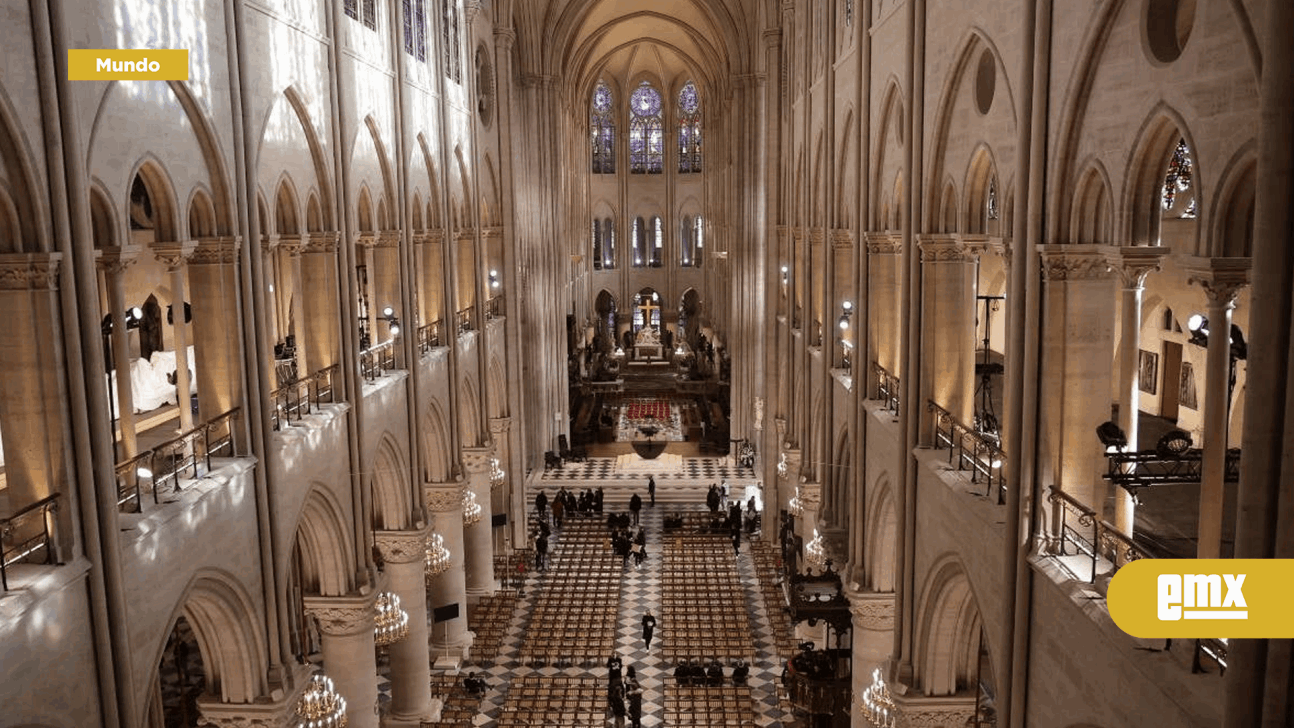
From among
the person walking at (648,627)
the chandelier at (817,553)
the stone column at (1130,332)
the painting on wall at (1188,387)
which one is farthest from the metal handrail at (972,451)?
the person walking at (648,627)

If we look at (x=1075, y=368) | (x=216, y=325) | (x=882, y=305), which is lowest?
(x=1075, y=368)

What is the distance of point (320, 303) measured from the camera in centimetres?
1661

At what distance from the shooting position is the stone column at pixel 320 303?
1647 centimetres

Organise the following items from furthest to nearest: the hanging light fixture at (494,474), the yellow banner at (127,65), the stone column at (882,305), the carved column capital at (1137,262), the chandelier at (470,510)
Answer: the hanging light fixture at (494,474) < the chandelier at (470,510) < the stone column at (882,305) < the yellow banner at (127,65) < the carved column capital at (1137,262)

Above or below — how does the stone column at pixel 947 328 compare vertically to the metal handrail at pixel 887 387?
above

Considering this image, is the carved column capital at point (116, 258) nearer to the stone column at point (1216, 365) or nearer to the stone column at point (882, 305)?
the stone column at point (1216, 365)

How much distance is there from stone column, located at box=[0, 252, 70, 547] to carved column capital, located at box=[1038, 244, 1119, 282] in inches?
350

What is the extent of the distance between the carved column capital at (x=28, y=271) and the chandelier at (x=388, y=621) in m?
10.4

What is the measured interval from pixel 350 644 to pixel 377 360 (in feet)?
17.4

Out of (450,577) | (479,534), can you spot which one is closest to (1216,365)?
(450,577)

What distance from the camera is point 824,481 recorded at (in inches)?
805

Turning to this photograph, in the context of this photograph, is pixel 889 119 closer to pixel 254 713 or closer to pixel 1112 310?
pixel 1112 310

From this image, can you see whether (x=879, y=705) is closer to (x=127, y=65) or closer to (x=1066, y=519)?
(x=1066, y=519)

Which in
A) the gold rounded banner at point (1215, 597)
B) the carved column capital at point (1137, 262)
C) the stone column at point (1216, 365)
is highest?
the carved column capital at point (1137, 262)
